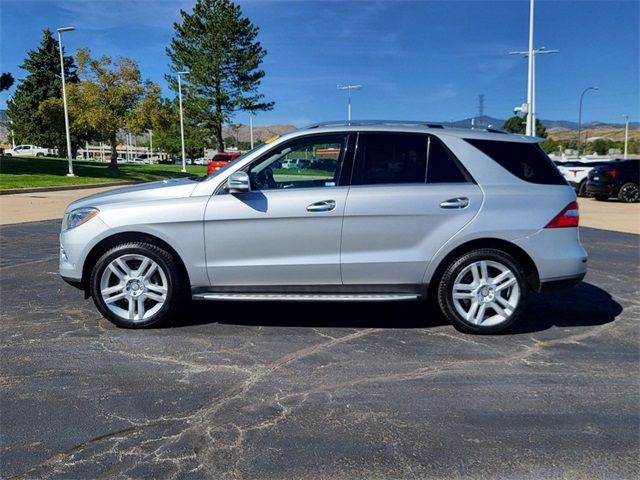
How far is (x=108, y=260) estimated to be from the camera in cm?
470

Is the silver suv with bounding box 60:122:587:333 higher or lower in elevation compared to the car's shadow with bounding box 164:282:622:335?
higher

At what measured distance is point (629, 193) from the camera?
1934 centimetres

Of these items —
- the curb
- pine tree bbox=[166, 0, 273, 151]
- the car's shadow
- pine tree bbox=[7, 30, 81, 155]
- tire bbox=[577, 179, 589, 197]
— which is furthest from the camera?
pine tree bbox=[7, 30, 81, 155]

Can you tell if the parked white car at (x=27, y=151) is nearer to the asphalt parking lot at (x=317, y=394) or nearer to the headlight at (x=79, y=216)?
the headlight at (x=79, y=216)

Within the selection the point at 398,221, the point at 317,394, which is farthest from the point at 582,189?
the point at 317,394

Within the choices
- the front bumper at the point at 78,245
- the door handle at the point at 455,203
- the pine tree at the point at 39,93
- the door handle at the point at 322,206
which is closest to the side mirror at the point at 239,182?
the door handle at the point at 322,206

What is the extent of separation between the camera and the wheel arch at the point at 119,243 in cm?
470

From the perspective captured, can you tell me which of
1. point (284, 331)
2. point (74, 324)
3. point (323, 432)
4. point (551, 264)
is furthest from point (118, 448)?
point (551, 264)

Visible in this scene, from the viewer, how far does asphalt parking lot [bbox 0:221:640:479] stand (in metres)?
2.85

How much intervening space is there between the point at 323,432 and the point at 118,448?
3.67 ft

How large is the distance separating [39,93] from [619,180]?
210 feet

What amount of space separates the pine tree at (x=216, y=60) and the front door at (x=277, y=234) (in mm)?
45156

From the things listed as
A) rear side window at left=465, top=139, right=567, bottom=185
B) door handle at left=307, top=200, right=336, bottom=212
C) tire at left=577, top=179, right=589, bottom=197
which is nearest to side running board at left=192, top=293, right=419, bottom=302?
door handle at left=307, top=200, right=336, bottom=212

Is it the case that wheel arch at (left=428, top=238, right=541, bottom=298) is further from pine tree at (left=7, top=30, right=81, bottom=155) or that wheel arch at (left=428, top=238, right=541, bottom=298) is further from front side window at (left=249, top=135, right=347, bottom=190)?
pine tree at (left=7, top=30, right=81, bottom=155)
